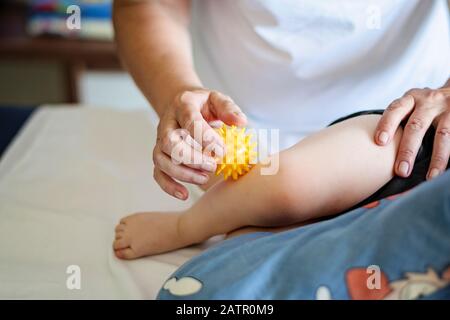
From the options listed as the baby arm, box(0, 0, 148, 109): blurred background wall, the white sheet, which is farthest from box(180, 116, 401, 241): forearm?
box(0, 0, 148, 109): blurred background wall

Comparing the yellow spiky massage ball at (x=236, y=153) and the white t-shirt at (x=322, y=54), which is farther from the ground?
the white t-shirt at (x=322, y=54)

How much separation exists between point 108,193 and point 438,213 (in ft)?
1.85

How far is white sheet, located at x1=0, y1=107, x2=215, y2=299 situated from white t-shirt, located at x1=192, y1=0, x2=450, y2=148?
232 millimetres

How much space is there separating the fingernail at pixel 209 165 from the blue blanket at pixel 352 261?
10 centimetres

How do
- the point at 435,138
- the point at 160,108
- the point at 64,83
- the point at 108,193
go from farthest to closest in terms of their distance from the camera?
1. the point at 64,83
2. the point at 108,193
3. the point at 160,108
4. the point at 435,138

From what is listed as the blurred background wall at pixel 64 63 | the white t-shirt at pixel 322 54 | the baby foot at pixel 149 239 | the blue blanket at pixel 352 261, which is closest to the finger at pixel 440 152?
the blue blanket at pixel 352 261

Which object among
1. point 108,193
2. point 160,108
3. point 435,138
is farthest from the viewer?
point 108,193

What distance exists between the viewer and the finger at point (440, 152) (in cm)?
65

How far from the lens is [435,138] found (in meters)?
0.66

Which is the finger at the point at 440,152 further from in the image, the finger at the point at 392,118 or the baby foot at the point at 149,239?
the baby foot at the point at 149,239

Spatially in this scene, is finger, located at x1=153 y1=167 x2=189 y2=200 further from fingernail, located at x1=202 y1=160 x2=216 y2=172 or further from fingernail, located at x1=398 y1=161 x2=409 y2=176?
A: fingernail, located at x1=398 y1=161 x2=409 y2=176
